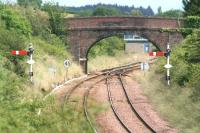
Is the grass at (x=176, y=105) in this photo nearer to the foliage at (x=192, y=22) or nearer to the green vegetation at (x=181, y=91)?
the green vegetation at (x=181, y=91)

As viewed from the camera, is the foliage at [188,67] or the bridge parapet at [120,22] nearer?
the foliage at [188,67]

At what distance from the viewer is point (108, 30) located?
5025 centimetres

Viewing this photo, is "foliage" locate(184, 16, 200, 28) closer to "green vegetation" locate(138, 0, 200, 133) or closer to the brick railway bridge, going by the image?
the brick railway bridge

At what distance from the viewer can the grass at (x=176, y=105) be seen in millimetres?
20266

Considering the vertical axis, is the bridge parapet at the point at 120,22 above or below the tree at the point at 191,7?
below

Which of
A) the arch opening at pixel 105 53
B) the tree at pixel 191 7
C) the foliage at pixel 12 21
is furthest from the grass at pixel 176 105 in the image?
the arch opening at pixel 105 53

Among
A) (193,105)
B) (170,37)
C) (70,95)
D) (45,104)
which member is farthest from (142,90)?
(45,104)

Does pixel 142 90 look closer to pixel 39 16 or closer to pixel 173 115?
pixel 173 115

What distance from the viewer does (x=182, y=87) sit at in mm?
27438

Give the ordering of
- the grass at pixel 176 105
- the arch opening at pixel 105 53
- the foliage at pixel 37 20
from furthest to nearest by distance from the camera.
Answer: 1. the arch opening at pixel 105 53
2. the foliage at pixel 37 20
3. the grass at pixel 176 105

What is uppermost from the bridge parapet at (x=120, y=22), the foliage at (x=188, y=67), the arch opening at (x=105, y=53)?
the bridge parapet at (x=120, y=22)

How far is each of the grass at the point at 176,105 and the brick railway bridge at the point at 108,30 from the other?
17.4m

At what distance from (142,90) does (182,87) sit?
5670 mm

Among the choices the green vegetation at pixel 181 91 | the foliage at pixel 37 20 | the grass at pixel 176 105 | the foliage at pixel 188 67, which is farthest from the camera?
the foliage at pixel 37 20
